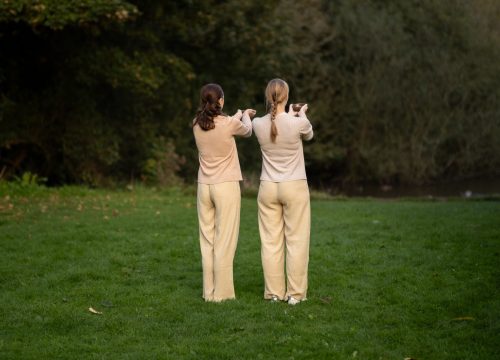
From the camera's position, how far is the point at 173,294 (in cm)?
908

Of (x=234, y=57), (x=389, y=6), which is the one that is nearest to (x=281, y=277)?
(x=234, y=57)

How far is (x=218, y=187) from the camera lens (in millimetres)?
8469

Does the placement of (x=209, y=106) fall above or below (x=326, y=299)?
above

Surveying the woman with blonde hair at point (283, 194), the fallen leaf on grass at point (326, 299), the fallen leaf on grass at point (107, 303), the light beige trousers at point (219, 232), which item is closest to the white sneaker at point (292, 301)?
the woman with blonde hair at point (283, 194)

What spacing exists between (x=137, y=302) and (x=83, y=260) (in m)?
2.43

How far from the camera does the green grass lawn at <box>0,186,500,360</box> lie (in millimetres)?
7133

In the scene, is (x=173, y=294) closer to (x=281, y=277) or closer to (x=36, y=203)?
(x=281, y=277)

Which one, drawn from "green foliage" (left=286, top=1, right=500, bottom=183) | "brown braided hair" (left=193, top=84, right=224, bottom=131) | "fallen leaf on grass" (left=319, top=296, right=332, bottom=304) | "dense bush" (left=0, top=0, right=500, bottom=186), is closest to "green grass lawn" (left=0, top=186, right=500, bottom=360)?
"fallen leaf on grass" (left=319, top=296, right=332, bottom=304)

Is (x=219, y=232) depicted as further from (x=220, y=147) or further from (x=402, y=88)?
(x=402, y=88)

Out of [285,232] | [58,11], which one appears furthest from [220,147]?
[58,11]

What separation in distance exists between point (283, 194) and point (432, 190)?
23326 mm

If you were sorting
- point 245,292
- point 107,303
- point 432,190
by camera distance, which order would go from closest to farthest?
point 107,303, point 245,292, point 432,190

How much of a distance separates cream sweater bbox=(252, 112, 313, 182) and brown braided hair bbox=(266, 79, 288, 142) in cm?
5

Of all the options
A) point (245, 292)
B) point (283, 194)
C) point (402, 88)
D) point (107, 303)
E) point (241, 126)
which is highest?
point (402, 88)
